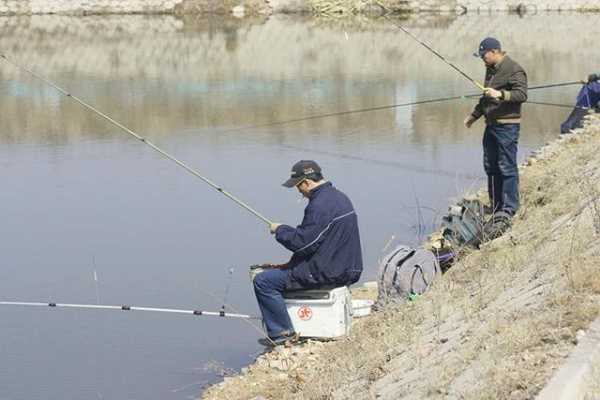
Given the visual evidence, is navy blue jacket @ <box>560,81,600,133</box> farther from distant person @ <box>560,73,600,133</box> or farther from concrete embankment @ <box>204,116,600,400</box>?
concrete embankment @ <box>204,116,600,400</box>

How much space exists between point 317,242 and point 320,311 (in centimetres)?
44

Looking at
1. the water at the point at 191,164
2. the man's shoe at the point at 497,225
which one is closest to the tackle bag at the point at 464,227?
the man's shoe at the point at 497,225

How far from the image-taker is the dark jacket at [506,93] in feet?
29.3

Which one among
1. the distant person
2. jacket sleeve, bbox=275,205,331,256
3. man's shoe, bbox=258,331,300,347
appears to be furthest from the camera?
the distant person

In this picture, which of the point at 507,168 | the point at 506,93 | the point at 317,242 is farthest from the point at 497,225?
the point at 317,242

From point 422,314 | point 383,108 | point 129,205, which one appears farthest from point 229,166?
point 422,314

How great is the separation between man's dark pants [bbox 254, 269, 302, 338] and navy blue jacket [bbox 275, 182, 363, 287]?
0.07m

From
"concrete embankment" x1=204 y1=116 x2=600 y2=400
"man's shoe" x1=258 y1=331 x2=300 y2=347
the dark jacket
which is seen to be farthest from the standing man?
"man's shoe" x1=258 y1=331 x2=300 y2=347

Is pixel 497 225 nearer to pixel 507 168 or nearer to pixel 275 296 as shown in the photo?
pixel 507 168

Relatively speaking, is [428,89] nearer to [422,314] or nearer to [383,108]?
[383,108]

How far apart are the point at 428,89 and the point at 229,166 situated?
724 centimetres

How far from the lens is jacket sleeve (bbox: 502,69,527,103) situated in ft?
29.2

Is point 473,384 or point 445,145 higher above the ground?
point 473,384

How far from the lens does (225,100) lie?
20.4 m
